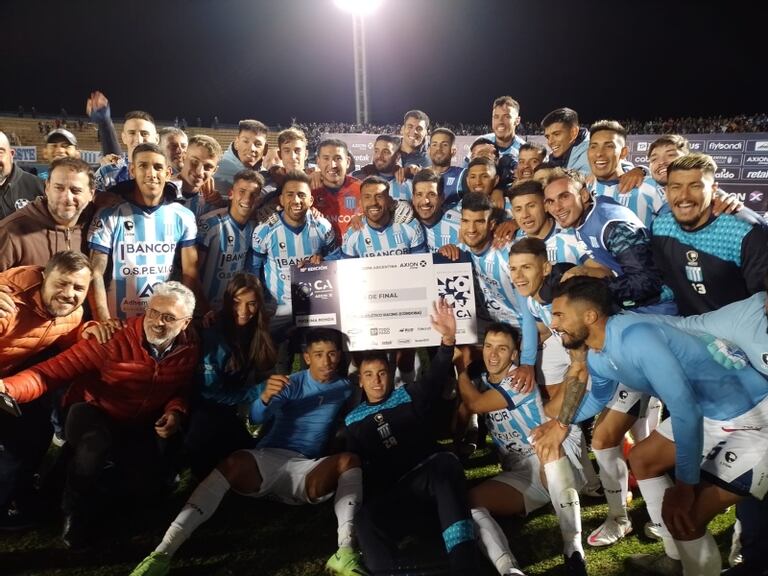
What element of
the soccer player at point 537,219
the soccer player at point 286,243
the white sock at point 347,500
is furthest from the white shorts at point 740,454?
the soccer player at point 286,243

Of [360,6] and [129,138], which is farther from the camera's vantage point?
[360,6]

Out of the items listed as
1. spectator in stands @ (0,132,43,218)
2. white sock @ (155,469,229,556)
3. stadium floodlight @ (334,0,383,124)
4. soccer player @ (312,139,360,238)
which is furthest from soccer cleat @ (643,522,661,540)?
stadium floodlight @ (334,0,383,124)

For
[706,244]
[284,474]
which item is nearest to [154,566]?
[284,474]

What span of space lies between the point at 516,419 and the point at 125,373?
269 centimetres

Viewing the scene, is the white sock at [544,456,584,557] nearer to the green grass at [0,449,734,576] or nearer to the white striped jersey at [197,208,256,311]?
the green grass at [0,449,734,576]

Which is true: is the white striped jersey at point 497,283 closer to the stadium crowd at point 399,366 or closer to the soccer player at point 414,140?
the stadium crowd at point 399,366

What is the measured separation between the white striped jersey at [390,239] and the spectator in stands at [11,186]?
297 centimetres

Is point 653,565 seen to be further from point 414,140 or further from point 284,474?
point 414,140

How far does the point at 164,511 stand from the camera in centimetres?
A: 350

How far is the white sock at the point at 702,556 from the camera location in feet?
8.27

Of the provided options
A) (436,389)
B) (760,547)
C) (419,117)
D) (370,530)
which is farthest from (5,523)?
(419,117)

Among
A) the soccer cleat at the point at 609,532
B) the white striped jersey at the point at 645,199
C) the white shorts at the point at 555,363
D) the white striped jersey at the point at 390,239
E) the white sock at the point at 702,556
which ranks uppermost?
the white striped jersey at the point at 645,199

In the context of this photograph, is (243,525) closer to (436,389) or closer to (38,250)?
(436,389)

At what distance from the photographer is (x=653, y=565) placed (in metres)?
2.85
